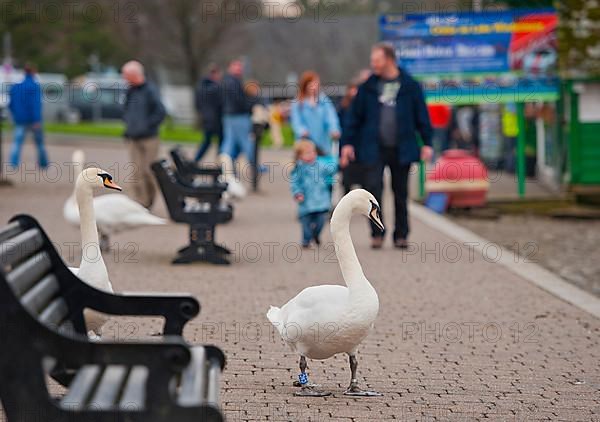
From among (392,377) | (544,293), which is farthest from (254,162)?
(392,377)

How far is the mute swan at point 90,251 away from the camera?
6195 millimetres

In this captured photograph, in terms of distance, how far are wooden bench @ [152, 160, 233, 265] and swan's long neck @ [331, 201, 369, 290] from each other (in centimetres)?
551

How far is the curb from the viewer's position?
10.0 meters

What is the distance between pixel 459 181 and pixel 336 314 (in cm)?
1184

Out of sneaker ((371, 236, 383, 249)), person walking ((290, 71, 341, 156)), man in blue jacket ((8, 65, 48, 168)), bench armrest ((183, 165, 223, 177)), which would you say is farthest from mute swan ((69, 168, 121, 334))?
man in blue jacket ((8, 65, 48, 168))

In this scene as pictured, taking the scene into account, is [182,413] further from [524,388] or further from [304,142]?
[304,142]

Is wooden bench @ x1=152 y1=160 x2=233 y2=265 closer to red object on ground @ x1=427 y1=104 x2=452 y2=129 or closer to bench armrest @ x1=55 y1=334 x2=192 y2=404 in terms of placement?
bench armrest @ x1=55 y1=334 x2=192 y2=404

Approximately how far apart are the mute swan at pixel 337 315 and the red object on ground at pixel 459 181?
→ 11269mm

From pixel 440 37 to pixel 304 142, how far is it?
7620mm

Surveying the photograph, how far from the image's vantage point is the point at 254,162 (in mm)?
21484

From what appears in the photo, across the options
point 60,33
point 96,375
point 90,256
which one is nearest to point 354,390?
point 90,256

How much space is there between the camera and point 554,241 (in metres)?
14.9

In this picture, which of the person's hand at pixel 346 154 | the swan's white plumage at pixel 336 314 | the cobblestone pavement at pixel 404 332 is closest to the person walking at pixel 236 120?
the cobblestone pavement at pixel 404 332

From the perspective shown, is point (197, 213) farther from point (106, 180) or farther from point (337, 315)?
point (337, 315)
